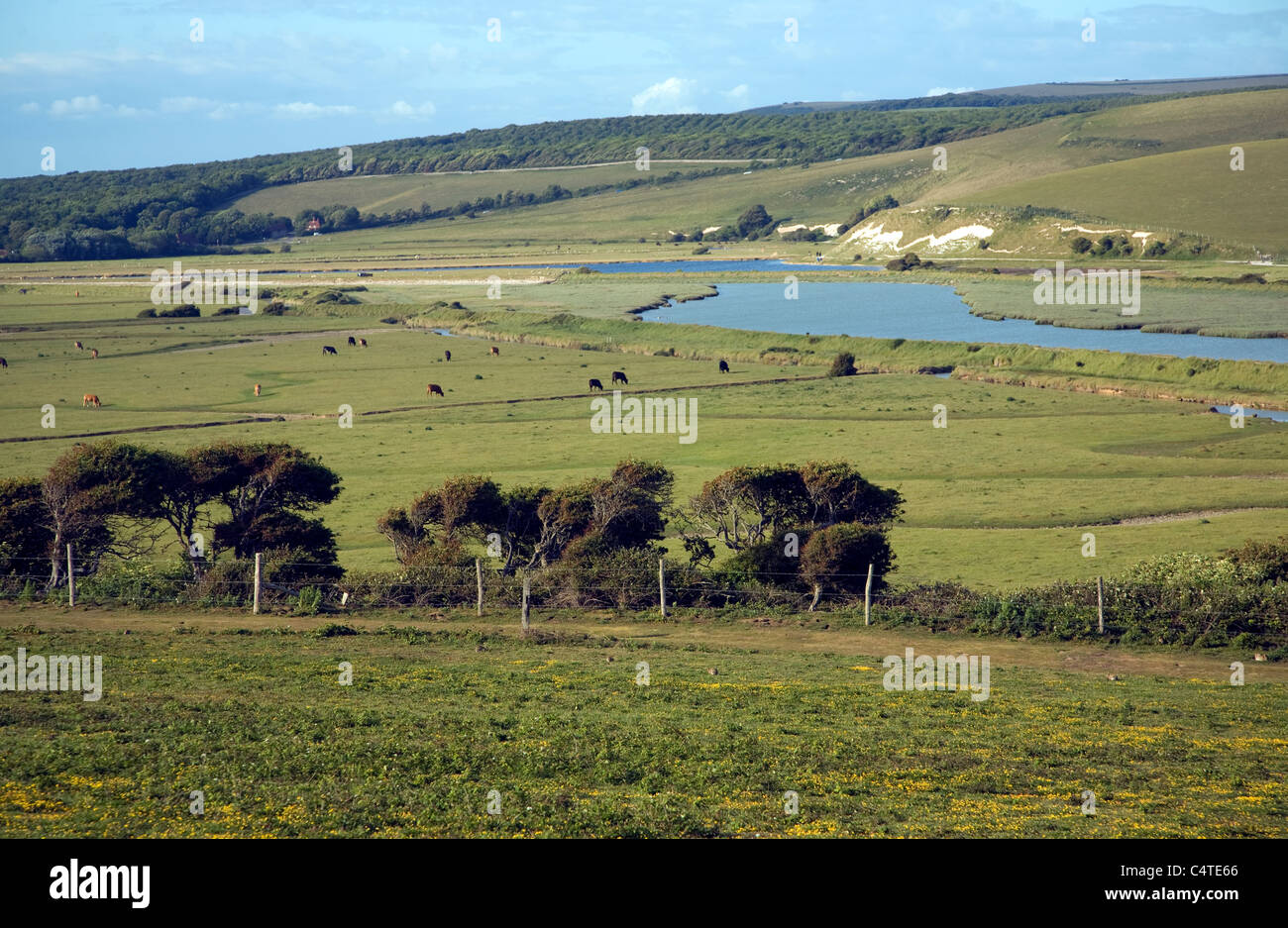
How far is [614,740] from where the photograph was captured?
55.1ft

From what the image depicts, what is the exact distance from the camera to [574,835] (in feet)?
40.7

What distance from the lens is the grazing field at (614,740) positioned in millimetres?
13133

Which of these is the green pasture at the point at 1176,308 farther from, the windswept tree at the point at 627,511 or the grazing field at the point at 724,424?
the windswept tree at the point at 627,511

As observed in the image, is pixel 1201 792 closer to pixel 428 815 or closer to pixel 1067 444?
pixel 428 815

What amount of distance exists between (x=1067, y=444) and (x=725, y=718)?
4239 cm

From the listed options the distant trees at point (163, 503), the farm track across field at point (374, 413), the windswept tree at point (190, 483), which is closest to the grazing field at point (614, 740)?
the distant trees at point (163, 503)

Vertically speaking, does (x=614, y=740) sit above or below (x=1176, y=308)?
below

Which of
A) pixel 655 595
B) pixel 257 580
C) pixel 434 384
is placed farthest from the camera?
pixel 434 384

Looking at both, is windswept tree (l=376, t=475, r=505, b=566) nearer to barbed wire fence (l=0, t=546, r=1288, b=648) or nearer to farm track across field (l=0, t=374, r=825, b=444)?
barbed wire fence (l=0, t=546, r=1288, b=648)

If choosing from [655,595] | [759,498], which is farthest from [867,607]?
[759,498]

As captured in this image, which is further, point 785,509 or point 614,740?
point 785,509

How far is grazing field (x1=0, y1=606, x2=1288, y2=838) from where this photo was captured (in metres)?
13.1

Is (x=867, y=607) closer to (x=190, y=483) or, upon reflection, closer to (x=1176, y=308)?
(x=190, y=483)

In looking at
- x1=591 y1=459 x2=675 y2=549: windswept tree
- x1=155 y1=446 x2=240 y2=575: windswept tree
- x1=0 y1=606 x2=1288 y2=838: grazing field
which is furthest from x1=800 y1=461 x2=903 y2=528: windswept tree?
x1=155 y1=446 x2=240 y2=575: windswept tree
